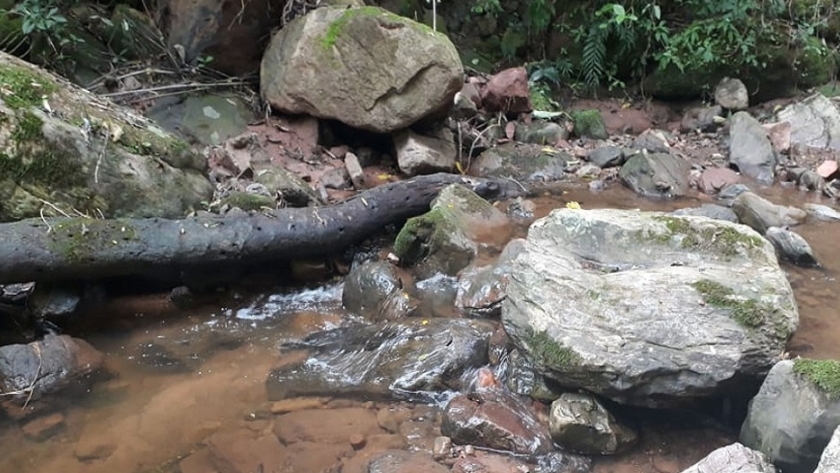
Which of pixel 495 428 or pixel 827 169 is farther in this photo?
pixel 827 169

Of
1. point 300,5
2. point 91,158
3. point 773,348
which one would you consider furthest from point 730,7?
point 91,158

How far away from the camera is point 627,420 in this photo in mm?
2959

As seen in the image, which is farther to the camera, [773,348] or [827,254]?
[827,254]

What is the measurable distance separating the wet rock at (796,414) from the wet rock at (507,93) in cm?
516

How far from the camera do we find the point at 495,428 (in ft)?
9.71

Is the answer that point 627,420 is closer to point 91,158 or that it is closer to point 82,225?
point 82,225

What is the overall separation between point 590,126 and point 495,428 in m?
5.38

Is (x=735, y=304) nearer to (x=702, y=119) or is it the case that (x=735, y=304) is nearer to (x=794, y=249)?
(x=794, y=249)

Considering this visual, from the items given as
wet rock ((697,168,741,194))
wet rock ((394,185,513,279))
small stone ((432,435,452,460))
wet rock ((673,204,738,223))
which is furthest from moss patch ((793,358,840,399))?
wet rock ((697,168,741,194))

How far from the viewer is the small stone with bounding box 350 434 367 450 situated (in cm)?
304

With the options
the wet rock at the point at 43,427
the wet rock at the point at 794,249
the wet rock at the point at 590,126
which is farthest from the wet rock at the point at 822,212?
the wet rock at the point at 43,427

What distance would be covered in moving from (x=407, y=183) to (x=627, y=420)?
8.84ft

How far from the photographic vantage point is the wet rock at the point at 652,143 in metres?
6.99

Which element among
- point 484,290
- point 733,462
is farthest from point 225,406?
point 733,462
